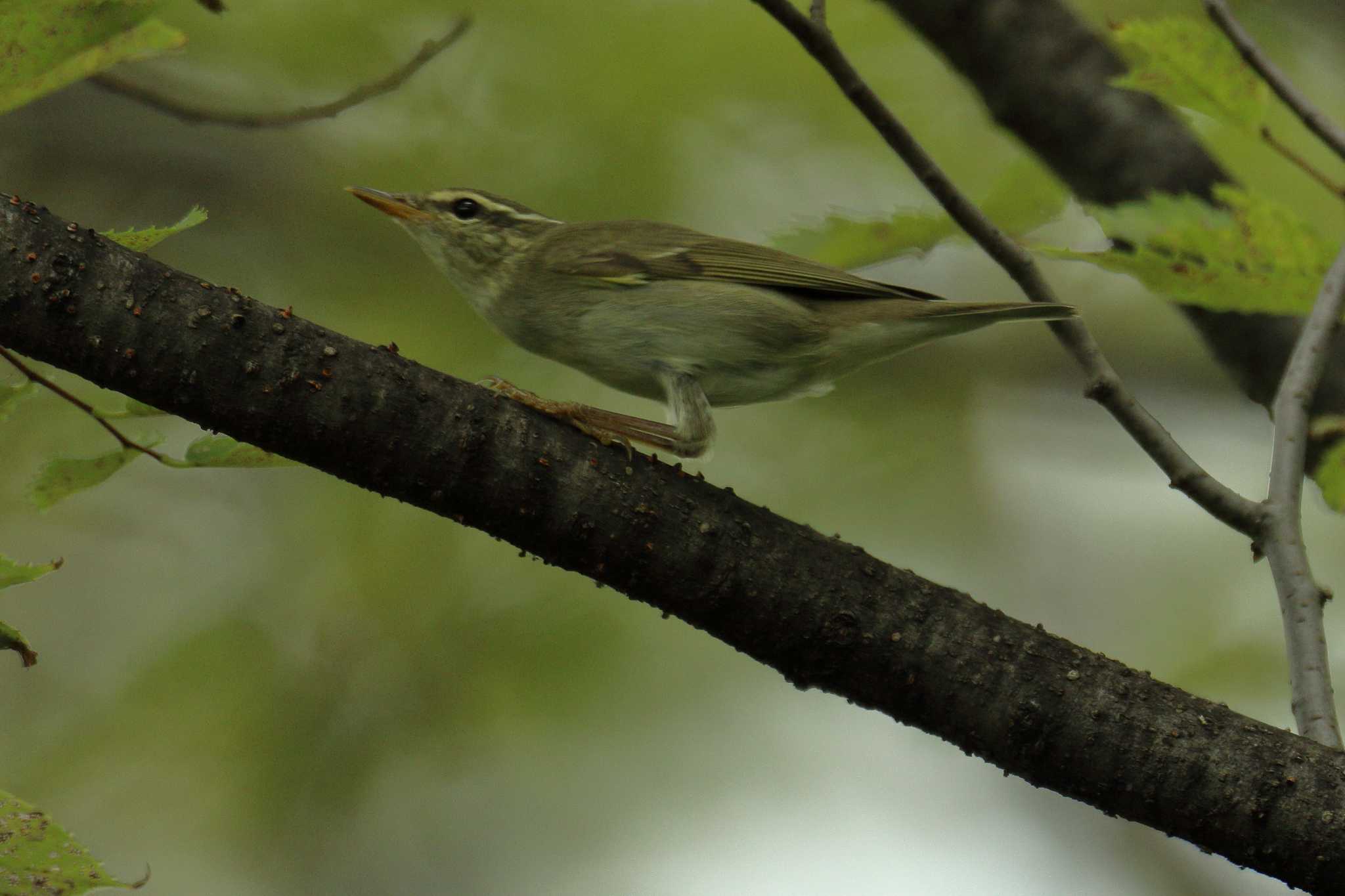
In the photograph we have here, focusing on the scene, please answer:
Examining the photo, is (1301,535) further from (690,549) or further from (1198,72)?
(690,549)

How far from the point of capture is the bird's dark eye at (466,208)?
4.75 m

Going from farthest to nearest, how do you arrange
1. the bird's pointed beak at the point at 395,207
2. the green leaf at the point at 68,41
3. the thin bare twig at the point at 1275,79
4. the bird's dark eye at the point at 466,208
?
the bird's dark eye at the point at 466,208 → the bird's pointed beak at the point at 395,207 → the thin bare twig at the point at 1275,79 → the green leaf at the point at 68,41

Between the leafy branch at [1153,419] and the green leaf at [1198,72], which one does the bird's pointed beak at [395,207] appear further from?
the green leaf at [1198,72]

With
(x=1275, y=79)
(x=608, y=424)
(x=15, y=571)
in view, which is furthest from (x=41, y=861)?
(x=1275, y=79)

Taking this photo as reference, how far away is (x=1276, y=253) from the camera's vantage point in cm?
303

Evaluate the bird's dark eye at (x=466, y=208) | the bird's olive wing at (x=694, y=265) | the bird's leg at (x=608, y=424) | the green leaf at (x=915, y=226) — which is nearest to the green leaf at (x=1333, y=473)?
the green leaf at (x=915, y=226)

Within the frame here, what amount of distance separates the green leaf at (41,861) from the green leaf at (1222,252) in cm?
232

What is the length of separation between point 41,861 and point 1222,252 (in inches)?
110

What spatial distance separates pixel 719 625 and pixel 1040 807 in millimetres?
4689

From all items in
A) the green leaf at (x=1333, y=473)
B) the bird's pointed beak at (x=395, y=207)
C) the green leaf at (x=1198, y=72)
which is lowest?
the bird's pointed beak at (x=395, y=207)

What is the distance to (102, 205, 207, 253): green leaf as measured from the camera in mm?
2311

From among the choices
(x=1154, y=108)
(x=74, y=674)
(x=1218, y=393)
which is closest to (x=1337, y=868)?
(x=1154, y=108)

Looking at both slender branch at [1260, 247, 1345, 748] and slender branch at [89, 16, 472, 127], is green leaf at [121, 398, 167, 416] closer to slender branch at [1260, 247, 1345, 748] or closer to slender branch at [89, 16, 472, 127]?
slender branch at [89, 16, 472, 127]

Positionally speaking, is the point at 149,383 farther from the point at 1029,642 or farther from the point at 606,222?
the point at 606,222
